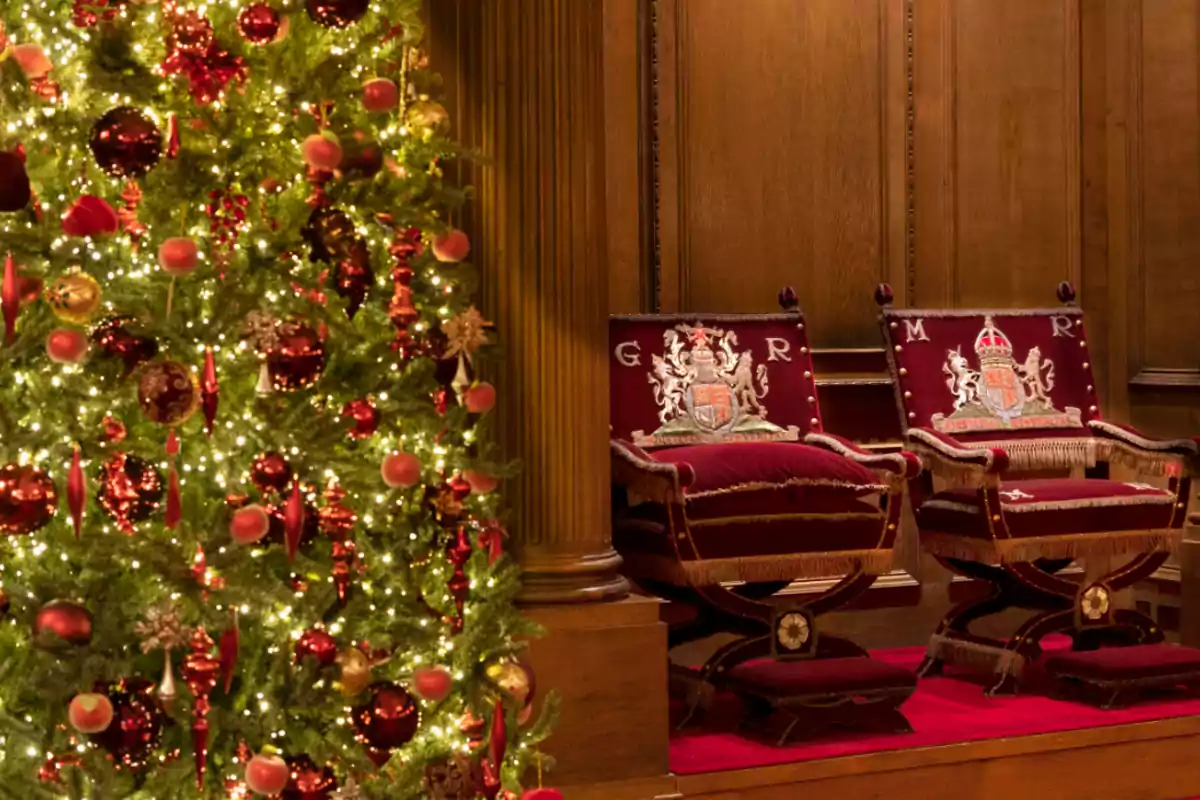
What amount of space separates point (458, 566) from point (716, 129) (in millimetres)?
2315

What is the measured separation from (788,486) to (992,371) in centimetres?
110

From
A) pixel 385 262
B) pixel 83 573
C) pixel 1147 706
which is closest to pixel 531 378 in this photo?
pixel 385 262

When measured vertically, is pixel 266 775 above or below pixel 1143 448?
below

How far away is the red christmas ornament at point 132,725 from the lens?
2.70m

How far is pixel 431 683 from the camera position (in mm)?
2947

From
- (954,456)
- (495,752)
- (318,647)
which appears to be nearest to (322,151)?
(318,647)

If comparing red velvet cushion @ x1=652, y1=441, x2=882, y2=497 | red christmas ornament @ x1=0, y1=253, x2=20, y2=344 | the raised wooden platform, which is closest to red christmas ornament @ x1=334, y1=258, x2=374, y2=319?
red christmas ornament @ x1=0, y1=253, x2=20, y2=344

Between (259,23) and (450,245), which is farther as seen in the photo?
(450,245)

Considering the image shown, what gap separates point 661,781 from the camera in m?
3.75

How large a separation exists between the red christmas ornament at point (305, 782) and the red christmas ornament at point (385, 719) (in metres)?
0.09

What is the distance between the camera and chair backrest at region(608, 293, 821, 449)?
14.8 feet

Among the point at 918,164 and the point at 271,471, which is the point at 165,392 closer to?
the point at 271,471

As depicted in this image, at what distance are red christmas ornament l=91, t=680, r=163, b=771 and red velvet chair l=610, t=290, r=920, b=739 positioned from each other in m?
1.60

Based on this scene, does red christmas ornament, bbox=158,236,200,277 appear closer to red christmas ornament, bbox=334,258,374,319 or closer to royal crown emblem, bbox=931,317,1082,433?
red christmas ornament, bbox=334,258,374,319
